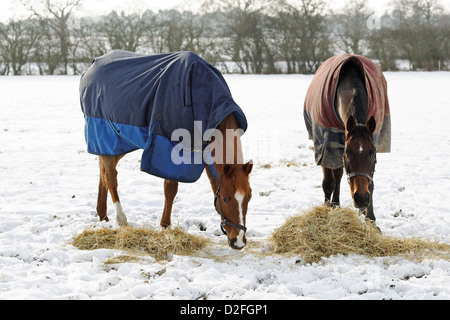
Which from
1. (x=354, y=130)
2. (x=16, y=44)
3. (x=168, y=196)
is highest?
(x=16, y=44)

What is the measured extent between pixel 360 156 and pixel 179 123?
1.53 metres

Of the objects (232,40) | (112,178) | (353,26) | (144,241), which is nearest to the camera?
(144,241)

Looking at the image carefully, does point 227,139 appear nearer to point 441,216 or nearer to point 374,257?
point 374,257

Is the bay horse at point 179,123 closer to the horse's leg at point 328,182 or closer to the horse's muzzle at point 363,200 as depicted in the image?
the horse's muzzle at point 363,200

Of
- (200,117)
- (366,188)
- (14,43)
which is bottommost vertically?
(366,188)

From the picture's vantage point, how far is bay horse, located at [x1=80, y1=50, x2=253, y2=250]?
356cm

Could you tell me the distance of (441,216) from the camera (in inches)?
187

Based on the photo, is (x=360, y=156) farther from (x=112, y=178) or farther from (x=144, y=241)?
(x=112, y=178)

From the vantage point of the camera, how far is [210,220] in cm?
480

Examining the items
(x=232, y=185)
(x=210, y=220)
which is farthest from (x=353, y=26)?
(x=232, y=185)

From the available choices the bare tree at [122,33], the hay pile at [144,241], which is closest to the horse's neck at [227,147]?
the hay pile at [144,241]

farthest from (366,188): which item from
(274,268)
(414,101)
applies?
(414,101)

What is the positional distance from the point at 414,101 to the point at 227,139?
537 inches

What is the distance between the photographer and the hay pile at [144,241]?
3902 millimetres
